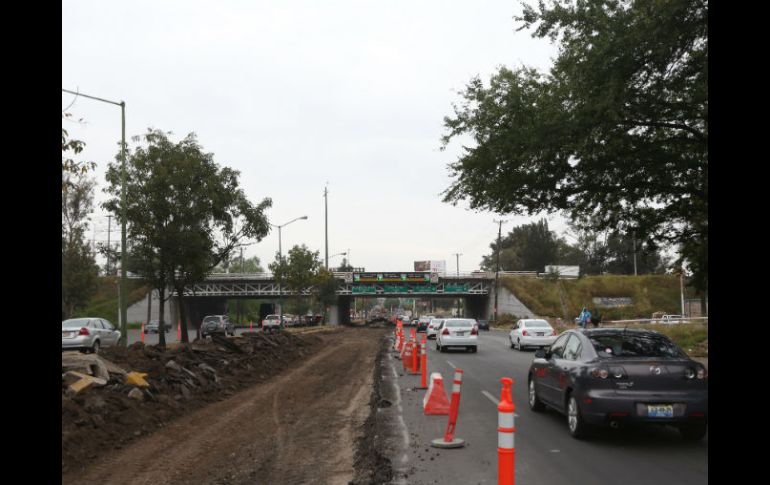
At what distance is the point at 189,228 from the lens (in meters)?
27.8

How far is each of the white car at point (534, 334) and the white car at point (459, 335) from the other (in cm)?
233

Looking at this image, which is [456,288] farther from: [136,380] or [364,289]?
[136,380]

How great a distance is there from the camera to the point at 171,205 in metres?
27.2

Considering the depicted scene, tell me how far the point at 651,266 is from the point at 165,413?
98.5 metres

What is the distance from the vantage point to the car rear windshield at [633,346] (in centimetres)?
887

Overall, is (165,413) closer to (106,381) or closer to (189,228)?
(106,381)

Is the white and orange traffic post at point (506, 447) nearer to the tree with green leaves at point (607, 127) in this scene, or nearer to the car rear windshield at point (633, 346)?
the car rear windshield at point (633, 346)

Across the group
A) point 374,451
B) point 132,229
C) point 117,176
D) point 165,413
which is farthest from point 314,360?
point 374,451

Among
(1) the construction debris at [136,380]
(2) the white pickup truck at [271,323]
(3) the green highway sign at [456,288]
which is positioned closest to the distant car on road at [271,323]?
(2) the white pickup truck at [271,323]

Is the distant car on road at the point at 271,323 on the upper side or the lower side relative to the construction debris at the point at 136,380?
lower

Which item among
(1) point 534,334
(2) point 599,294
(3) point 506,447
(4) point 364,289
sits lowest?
(1) point 534,334

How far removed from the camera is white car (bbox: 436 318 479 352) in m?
28.1

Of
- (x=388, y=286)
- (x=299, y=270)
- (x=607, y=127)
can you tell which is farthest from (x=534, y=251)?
(x=607, y=127)

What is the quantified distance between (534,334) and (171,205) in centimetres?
1692
